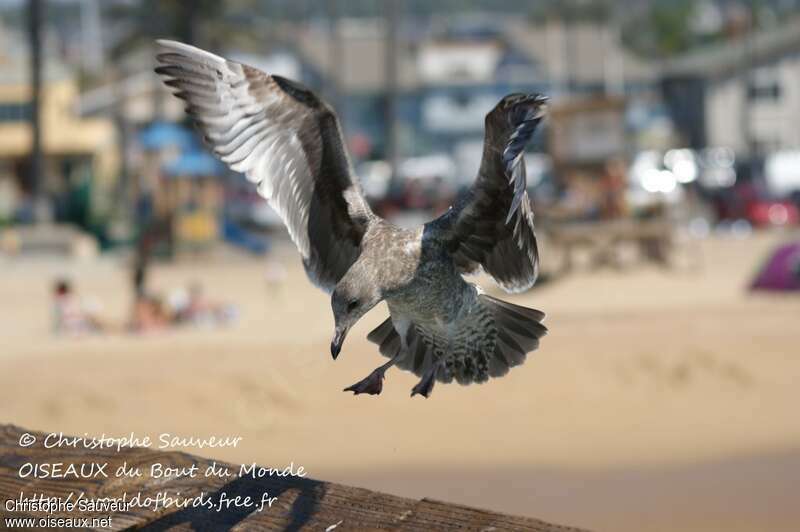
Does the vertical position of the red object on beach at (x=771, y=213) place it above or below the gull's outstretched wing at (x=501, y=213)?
above

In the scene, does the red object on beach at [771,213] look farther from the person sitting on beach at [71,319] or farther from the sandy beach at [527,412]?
the person sitting on beach at [71,319]

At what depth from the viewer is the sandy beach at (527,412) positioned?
29.6 feet

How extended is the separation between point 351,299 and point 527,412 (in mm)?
5872

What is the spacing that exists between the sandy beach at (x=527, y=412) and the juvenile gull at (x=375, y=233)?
2.69 meters

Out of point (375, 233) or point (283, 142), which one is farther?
point (283, 142)

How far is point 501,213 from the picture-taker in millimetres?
5516

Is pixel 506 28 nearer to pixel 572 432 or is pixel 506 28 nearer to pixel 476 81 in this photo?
pixel 476 81

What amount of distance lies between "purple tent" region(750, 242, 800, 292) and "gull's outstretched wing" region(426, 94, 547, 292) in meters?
9.64

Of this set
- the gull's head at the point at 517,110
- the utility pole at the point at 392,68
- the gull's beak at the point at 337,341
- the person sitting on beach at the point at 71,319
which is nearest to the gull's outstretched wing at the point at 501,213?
the gull's head at the point at 517,110

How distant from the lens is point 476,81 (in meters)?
63.1

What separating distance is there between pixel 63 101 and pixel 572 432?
36761 mm

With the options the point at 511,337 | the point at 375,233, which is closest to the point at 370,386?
the point at 375,233

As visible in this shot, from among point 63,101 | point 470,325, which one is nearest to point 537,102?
point 470,325

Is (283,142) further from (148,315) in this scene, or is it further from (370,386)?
(148,315)
